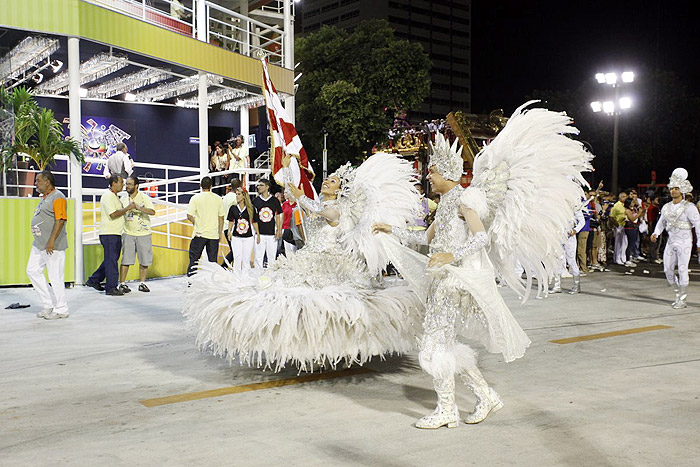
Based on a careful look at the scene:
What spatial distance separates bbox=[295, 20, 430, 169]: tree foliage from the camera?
3853 cm

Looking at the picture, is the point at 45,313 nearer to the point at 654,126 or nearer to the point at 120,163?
the point at 120,163

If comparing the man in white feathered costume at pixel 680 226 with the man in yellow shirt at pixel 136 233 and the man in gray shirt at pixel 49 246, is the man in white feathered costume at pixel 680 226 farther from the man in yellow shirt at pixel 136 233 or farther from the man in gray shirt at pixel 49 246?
the man in gray shirt at pixel 49 246

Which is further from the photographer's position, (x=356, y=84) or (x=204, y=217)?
(x=356, y=84)

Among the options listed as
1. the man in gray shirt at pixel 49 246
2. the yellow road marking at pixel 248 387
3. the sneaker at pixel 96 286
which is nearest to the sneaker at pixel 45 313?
the man in gray shirt at pixel 49 246

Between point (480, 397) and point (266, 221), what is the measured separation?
26.0ft

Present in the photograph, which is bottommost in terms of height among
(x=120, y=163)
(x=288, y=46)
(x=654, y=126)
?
(x=120, y=163)

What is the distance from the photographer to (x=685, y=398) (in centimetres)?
539

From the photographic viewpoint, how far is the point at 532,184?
498cm

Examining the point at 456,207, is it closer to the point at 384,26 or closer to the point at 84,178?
the point at 84,178

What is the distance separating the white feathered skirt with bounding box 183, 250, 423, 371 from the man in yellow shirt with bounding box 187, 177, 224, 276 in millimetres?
5813

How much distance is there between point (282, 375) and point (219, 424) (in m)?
1.47

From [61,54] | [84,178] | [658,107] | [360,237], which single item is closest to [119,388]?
[360,237]

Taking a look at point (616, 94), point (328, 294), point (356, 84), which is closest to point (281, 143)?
point (328, 294)

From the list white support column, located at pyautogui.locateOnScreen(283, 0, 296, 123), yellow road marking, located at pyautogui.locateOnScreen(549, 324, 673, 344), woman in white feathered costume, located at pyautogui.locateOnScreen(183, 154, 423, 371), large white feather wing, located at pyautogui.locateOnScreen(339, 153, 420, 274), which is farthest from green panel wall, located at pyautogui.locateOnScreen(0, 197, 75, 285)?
white support column, located at pyautogui.locateOnScreen(283, 0, 296, 123)
